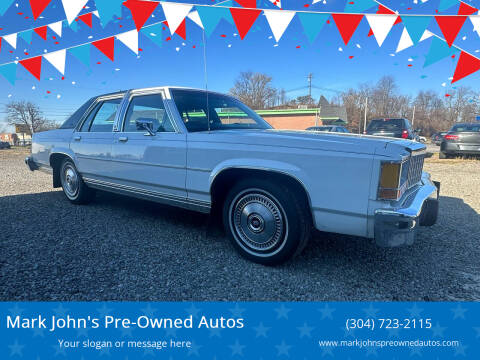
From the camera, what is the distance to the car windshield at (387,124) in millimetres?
11255

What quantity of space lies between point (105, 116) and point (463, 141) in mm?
12284

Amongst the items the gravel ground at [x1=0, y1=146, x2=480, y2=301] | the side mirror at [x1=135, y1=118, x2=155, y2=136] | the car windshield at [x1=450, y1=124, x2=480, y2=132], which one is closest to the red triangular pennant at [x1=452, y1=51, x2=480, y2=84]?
the gravel ground at [x1=0, y1=146, x2=480, y2=301]

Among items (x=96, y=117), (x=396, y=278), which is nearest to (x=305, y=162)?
(x=396, y=278)

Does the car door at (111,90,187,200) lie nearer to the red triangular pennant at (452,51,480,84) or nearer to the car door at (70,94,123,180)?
the car door at (70,94,123,180)

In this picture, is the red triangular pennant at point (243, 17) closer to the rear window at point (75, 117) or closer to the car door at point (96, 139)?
the car door at point (96, 139)

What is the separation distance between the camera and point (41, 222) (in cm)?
370

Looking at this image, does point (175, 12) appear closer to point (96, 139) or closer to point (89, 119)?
point (89, 119)

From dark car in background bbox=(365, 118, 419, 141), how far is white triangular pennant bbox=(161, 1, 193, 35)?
8.85 metres

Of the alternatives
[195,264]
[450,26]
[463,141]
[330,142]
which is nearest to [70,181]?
[195,264]

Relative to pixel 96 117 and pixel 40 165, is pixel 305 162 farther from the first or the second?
pixel 40 165

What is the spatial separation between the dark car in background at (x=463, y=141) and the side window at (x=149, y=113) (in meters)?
11.8

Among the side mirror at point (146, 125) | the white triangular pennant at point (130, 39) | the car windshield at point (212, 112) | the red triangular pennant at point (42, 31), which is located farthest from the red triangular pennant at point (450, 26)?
the red triangular pennant at point (42, 31)

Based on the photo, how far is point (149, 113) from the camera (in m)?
3.57

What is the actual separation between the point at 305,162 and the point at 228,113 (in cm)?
173
